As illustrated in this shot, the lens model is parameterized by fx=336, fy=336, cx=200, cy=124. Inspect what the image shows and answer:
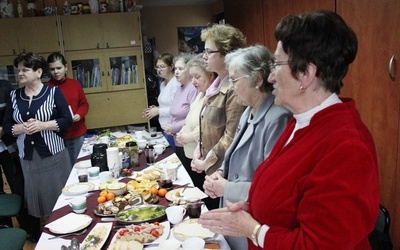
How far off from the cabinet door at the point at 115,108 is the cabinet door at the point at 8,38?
106 centimetres

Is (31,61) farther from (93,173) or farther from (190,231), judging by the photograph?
(190,231)

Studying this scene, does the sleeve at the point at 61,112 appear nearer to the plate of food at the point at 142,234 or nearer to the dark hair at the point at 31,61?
the dark hair at the point at 31,61

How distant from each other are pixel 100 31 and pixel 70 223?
3311mm

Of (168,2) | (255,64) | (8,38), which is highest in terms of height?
(168,2)

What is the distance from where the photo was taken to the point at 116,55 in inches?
176

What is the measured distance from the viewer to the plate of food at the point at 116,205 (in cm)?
168

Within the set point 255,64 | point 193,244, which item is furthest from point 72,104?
point 193,244

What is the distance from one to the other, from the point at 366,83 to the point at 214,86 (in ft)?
2.93

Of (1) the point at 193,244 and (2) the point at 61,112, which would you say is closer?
(1) the point at 193,244

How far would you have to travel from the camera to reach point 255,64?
5.12ft

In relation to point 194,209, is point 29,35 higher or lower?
higher

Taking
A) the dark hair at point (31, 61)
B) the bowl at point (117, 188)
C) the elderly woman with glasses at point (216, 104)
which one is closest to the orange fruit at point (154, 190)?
the bowl at point (117, 188)

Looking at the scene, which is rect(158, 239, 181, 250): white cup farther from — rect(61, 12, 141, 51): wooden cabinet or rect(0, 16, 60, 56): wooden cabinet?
rect(0, 16, 60, 56): wooden cabinet

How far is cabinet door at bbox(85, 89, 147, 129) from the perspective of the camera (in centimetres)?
456
